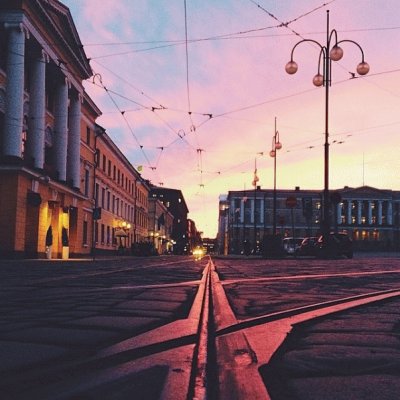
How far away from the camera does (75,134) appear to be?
3831cm

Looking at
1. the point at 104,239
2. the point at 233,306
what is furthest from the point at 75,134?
the point at 233,306

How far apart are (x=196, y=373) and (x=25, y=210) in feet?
88.0

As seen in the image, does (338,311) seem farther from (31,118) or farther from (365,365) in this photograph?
(31,118)

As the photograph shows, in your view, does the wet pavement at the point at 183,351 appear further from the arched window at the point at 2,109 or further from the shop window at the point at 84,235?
the shop window at the point at 84,235

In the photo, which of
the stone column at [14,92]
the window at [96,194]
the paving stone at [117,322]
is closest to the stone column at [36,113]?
the stone column at [14,92]

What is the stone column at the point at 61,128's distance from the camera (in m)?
34.6

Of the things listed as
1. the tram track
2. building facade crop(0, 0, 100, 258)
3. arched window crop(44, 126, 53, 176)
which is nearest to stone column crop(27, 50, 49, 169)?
building facade crop(0, 0, 100, 258)

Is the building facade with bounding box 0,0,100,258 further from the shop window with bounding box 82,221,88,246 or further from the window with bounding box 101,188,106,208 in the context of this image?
the window with bounding box 101,188,106,208

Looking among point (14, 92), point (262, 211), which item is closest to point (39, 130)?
point (14, 92)

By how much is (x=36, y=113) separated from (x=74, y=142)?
8.56m

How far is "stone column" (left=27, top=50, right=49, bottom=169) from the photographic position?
96.7ft

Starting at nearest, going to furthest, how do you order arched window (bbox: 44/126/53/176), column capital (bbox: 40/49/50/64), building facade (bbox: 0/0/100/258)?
1. building facade (bbox: 0/0/100/258)
2. column capital (bbox: 40/49/50/64)
3. arched window (bbox: 44/126/53/176)

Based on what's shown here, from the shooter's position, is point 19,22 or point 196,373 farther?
point 19,22

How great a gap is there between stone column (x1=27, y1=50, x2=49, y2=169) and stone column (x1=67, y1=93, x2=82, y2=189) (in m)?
8.07
